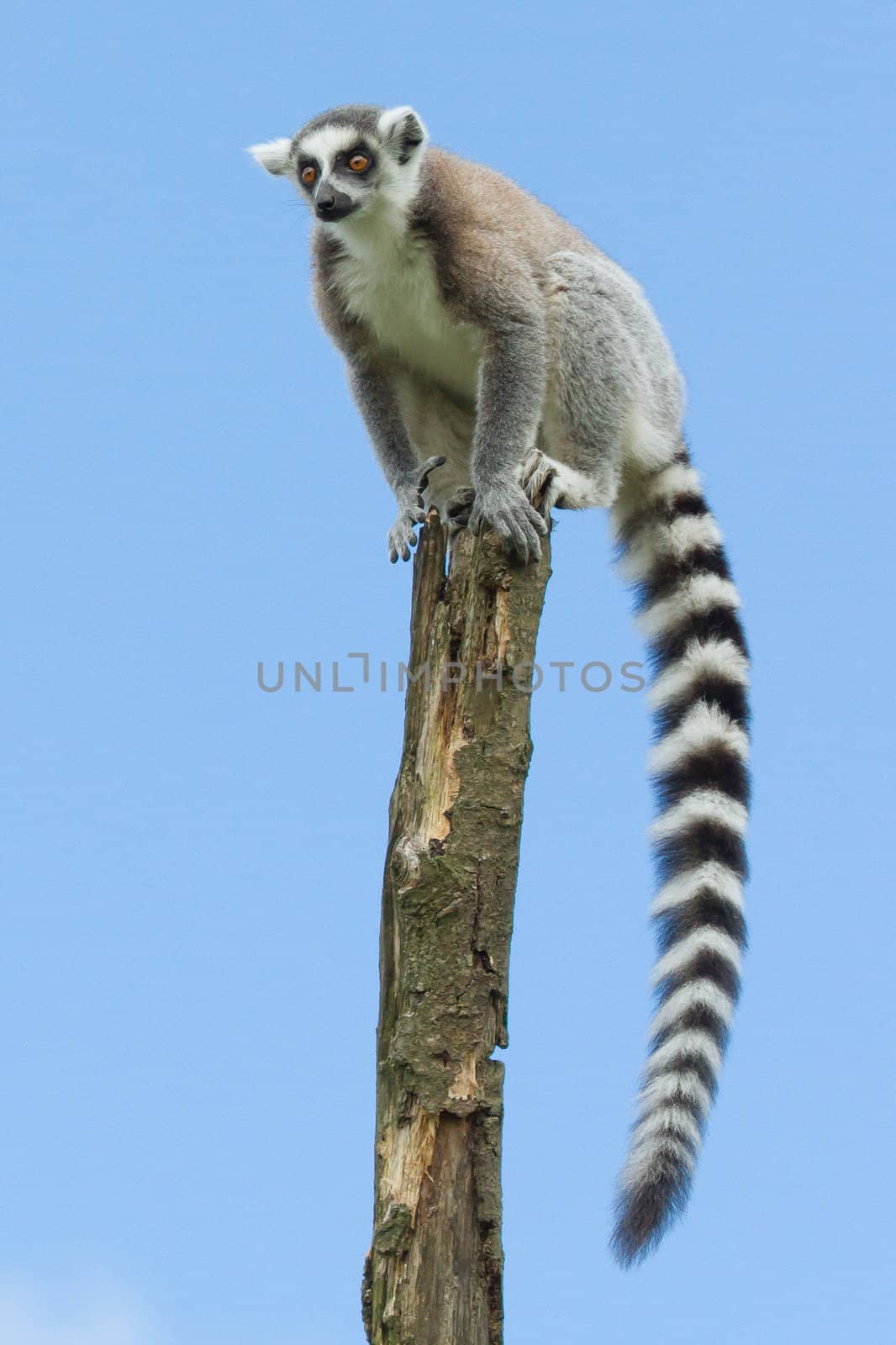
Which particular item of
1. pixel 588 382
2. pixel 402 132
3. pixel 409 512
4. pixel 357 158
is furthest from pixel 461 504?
pixel 402 132

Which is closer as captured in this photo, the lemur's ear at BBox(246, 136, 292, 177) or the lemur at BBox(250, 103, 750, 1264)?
the lemur at BBox(250, 103, 750, 1264)

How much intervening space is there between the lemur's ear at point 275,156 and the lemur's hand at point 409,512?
5.82ft

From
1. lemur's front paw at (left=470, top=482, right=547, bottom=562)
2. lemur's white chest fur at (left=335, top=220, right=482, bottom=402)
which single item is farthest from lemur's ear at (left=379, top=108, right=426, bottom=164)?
lemur's front paw at (left=470, top=482, right=547, bottom=562)

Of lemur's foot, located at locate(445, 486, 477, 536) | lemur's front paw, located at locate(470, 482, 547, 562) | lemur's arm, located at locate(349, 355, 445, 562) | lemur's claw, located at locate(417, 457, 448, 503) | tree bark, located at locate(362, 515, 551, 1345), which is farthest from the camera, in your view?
lemur's claw, located at locate(417, 457, 448, 503)

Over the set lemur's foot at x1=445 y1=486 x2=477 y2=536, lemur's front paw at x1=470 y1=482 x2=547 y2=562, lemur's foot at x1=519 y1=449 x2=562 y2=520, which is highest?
lemur's foot at x1=519 y1=449 x2=562 y2=520

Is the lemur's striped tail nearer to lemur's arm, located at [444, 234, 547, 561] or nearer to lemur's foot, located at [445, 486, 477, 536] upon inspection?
lemur's arm, located at [444, 234, 547, 561]

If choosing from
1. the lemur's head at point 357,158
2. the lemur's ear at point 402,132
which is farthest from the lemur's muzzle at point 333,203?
the lemur's ear at point 402,132

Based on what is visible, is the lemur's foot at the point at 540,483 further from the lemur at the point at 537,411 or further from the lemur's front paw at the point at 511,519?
the lemur's front paw at the point at 511,519

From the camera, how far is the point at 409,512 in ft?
20.5

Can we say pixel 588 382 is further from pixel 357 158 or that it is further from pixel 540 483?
pixel 357 158

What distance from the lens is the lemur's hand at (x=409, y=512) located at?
620 cm

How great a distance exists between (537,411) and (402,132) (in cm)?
157

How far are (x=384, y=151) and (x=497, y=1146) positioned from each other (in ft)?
15.2

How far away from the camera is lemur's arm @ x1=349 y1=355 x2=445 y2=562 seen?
20.6 feet
